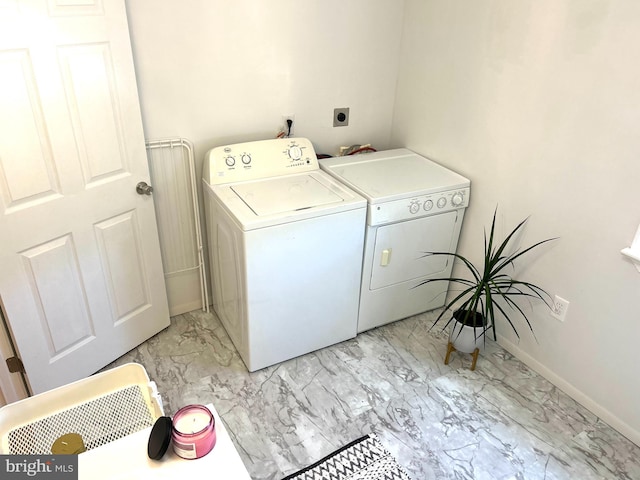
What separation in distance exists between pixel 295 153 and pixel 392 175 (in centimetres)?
51

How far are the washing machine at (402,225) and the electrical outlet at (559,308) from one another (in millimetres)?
592

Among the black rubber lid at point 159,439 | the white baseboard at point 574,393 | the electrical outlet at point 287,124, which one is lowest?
the white baseboard at point 574,393

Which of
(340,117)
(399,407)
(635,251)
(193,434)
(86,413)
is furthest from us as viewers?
(340,117)

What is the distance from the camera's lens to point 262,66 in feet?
7.62

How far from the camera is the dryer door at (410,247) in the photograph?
227 cm

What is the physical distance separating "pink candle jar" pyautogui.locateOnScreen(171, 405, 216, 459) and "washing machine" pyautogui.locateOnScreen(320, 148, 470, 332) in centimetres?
135

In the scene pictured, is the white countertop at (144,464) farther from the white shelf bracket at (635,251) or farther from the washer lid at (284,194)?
the white shelf bracket at (635,251)

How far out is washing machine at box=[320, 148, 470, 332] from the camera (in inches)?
87.4

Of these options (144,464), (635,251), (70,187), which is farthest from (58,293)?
(635,251)

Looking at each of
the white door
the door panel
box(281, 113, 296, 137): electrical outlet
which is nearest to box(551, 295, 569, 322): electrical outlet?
box(281, 113, 296, 137): electrical outlet

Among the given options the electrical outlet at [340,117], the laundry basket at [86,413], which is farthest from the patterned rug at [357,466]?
the electrical outlet at [340,117]

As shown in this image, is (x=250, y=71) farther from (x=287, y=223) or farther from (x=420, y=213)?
(x=420, y=213)

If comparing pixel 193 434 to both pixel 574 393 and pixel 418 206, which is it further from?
pixel 574 393

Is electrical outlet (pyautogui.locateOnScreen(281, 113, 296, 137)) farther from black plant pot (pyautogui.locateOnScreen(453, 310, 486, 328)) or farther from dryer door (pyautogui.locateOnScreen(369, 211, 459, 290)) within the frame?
black plant pot (pyautogui.locateOnScreen(453, 310, 486, 328))
